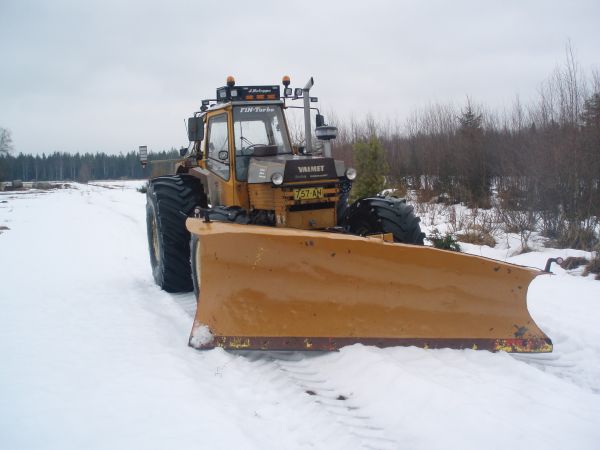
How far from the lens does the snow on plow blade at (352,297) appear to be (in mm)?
4066

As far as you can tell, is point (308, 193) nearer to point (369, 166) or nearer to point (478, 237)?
point (478, 237)

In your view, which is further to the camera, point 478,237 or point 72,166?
point 72,166

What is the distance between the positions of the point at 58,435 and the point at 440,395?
231 centimetres

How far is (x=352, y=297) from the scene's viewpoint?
411cm

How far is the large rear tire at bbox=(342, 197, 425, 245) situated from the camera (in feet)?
18.0

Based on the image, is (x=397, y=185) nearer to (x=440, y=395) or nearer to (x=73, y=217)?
(x=73, y=217)

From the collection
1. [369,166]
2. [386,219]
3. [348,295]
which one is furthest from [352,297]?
[369,166]

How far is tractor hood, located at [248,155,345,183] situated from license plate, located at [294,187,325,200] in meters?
0.09

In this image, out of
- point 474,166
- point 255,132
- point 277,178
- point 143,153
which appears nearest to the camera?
point 277,178

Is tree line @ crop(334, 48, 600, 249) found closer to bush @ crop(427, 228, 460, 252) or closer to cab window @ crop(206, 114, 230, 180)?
bush @ crop(427, 228, 460, 252)

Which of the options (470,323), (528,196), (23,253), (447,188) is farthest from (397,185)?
(470,323)

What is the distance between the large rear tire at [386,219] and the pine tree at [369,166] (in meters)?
8.45

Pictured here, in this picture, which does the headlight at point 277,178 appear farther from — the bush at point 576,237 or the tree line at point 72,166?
the tree line at point 72,166

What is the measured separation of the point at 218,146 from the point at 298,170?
1.42 meters
